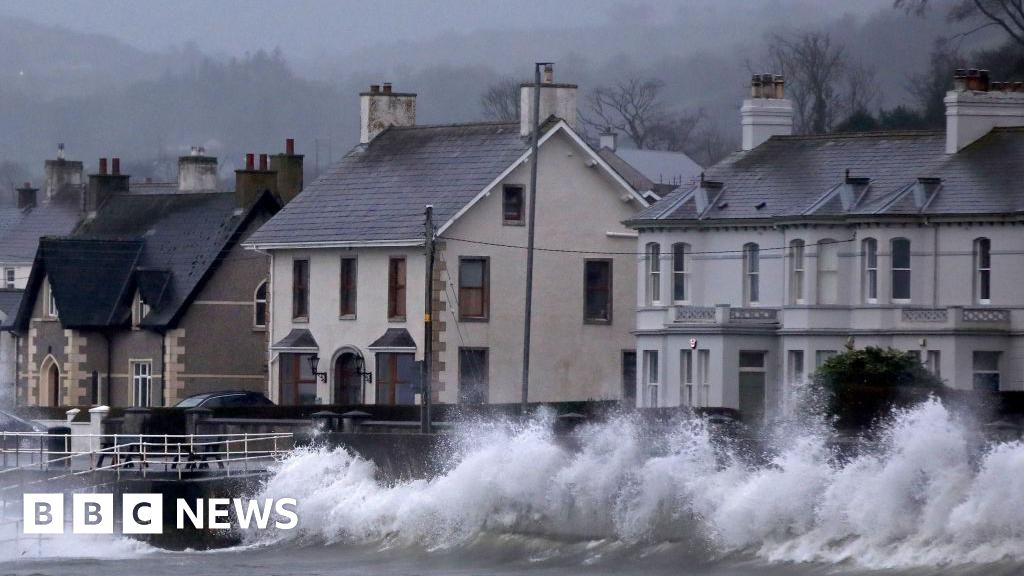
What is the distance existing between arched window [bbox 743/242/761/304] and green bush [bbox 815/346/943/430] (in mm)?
6070

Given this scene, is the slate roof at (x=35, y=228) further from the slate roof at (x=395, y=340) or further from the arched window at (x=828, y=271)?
the arched window at (x=828, y=271)

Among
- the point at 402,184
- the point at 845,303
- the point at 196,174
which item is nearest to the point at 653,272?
the point at 845,303

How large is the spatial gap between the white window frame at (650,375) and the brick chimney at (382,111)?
1271 cm

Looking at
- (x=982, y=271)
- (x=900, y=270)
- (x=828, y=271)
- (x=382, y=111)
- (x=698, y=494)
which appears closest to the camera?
(x=698, y=494)

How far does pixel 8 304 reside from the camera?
77.4 metres

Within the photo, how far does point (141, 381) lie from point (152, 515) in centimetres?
2537

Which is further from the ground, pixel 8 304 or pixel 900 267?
pixel 900 267

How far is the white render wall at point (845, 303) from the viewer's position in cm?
5328

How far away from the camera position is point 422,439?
43.4 meters

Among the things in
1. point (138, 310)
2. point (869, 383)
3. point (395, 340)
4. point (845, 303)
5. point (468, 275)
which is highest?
point (468, 275)

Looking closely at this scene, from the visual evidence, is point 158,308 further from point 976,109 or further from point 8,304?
point 976,109

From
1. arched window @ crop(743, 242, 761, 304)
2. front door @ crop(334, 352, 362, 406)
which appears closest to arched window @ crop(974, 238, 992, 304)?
arched window @ crop(743, 242, 761, 304)

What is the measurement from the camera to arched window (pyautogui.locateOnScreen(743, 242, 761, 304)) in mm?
57531

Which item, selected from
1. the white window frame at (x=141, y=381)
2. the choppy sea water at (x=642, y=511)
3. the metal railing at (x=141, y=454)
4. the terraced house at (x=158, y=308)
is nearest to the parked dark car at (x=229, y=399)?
the terraced house at (x=158, y=308)
